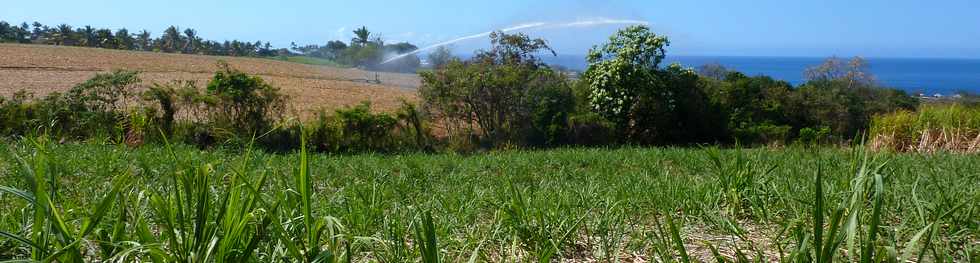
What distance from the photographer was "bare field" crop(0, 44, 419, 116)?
2841cm

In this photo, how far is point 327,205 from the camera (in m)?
3.82

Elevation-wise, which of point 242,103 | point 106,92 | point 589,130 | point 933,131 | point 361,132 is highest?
point 106,92

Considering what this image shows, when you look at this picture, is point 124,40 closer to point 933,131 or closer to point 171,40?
point 171,40

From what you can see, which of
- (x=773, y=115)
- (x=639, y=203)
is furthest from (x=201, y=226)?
(x=773, y=115)

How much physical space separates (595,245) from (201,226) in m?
1.58

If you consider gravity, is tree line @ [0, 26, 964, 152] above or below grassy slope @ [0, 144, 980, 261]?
below

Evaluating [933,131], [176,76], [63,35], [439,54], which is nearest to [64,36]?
[63,35]

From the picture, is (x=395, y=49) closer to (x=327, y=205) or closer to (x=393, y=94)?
(x=393, y=94)

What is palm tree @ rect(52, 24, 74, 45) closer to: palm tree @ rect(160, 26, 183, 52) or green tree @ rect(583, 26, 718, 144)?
palm tree @ rect(160, 26, 183, 52)

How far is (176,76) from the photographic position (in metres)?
38.1

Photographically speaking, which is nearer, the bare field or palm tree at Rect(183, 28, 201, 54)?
the bare field

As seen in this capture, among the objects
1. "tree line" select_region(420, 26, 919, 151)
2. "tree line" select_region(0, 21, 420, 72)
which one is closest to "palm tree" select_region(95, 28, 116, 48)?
"tree line" select_region(0, 21, 420, 72)

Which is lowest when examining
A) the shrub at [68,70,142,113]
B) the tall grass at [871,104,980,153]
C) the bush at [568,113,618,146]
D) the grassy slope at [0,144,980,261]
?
the bush at [568,113,618,146]

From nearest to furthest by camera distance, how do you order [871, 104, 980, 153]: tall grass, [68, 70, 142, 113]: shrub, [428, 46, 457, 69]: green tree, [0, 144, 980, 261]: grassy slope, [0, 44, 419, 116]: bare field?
[0, 144, 980, 261]: grassy slope
[871, 104, 980, 153]: tall grass
[68, 70, 142, 113]: shrub
[428, 46, 457, 69]: green tree
[0, 44, 419, 116]: bare field
